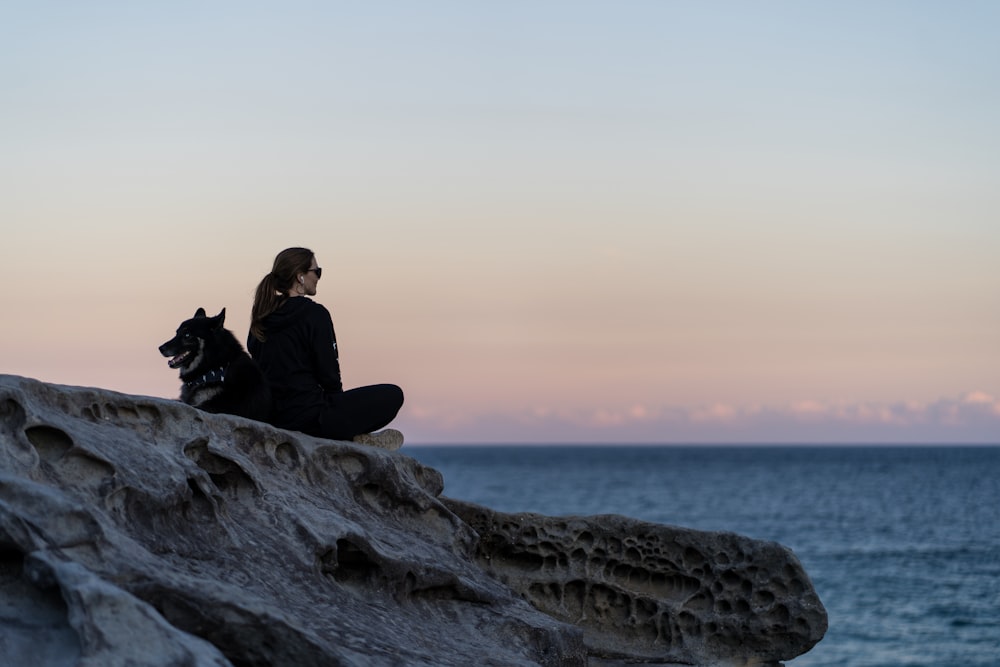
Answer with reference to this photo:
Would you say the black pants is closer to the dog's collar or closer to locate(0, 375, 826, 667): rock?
locate(0, 375, 826, 667): rock

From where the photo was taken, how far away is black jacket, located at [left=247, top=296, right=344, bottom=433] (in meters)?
9.82

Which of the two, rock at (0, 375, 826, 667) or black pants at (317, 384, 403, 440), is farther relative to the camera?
black pants at (317, 384, 403, 440)

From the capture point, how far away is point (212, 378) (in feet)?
30.5

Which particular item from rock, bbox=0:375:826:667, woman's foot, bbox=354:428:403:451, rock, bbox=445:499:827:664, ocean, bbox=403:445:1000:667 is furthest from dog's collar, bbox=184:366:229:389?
ocean, bbox=403:445:1000:667

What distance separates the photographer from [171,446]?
7727 millimetres

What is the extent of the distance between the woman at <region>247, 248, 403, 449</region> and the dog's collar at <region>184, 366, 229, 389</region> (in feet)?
1.98

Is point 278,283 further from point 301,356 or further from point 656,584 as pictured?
point 656,584

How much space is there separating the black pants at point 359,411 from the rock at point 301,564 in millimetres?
407

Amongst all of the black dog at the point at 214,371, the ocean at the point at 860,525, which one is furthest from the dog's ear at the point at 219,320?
the ocean at the point at 860,525

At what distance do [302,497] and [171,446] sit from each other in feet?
3.58

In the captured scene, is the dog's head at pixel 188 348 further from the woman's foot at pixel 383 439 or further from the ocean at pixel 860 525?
the ocean at pixel 860 525

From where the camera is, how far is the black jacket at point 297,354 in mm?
9820

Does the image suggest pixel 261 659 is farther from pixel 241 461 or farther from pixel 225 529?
pixel 241 461


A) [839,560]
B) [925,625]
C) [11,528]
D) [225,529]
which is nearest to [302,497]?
[225,529]
